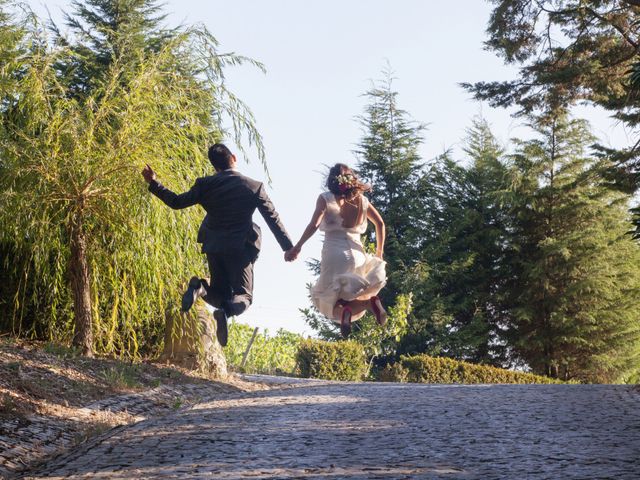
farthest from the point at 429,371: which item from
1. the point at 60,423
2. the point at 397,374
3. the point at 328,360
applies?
the point at 60,423

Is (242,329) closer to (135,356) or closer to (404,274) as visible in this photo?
(404,274)

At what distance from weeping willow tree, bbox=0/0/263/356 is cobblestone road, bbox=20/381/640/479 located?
2443 millimetres

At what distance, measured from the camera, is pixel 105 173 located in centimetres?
1070

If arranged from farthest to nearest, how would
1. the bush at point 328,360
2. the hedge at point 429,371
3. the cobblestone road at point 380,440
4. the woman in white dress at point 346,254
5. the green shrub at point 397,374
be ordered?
the hedge at point 429,371 → the green shrub at point 397,374 → the bush at point 328,360 → the woman in white dress at point 346,254 → the cobblestone road at point 380,440

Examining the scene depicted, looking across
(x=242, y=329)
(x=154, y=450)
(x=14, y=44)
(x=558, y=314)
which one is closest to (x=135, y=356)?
(x=14, y=44)

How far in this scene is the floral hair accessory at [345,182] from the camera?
922 cm

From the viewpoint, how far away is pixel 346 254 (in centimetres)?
975

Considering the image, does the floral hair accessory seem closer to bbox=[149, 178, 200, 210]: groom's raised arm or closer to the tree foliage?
bbox=[149, 178, 200, 210]: groom's raised arm

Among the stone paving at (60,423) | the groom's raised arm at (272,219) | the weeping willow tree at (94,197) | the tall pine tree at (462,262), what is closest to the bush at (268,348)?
the tall pine tree at (462,262)

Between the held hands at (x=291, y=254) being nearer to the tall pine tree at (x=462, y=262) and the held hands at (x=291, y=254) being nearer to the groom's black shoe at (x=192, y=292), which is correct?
the groom's black shoe at (x=192, y=292)

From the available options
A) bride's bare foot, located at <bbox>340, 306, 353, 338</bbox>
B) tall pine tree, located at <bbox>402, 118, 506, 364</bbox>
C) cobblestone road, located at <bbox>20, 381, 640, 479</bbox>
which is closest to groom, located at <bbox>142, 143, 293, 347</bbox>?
cobblestone road, located at <bbox>20, 381, 640, 479</bbox>

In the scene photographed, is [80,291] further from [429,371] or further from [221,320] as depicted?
[429,371]

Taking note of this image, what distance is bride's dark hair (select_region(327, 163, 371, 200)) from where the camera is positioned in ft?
30.3

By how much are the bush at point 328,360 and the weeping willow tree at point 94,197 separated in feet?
22.0
